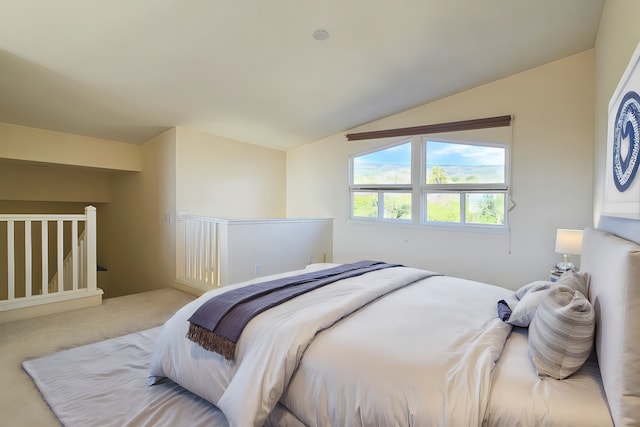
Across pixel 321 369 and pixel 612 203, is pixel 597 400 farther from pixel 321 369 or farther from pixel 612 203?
pixel 612 203

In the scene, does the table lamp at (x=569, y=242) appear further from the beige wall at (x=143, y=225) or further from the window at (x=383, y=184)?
the beige wall at (x=143, y=225)

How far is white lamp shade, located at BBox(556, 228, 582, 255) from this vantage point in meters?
3.07

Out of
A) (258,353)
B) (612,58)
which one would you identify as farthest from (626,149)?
(258,353)

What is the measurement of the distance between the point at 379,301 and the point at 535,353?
853 millimetres

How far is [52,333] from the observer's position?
2924 millimetres

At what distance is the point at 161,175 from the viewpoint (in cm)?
486

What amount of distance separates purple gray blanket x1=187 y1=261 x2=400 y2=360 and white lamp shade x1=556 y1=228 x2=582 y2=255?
2.37 m

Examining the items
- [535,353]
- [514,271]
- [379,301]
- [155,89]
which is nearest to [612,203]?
[535,353]

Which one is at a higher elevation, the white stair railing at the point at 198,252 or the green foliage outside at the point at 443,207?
the green foliage outside at the point at 443,207

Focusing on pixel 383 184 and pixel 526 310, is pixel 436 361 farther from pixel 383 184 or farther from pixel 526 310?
pixel 383 184

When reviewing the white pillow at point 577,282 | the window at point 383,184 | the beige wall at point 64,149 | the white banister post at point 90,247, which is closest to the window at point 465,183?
the window at point 383,184

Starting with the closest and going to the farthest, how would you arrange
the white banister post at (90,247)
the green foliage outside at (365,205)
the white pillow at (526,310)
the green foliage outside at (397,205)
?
the white pillow at (526,310) < the white banister post at (90,247) < the green foliage outside at (397,205) < the green foliage outside at (365,205)

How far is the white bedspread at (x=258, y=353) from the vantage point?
1435 mm

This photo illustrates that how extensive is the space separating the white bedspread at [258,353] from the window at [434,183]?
7.86ft
